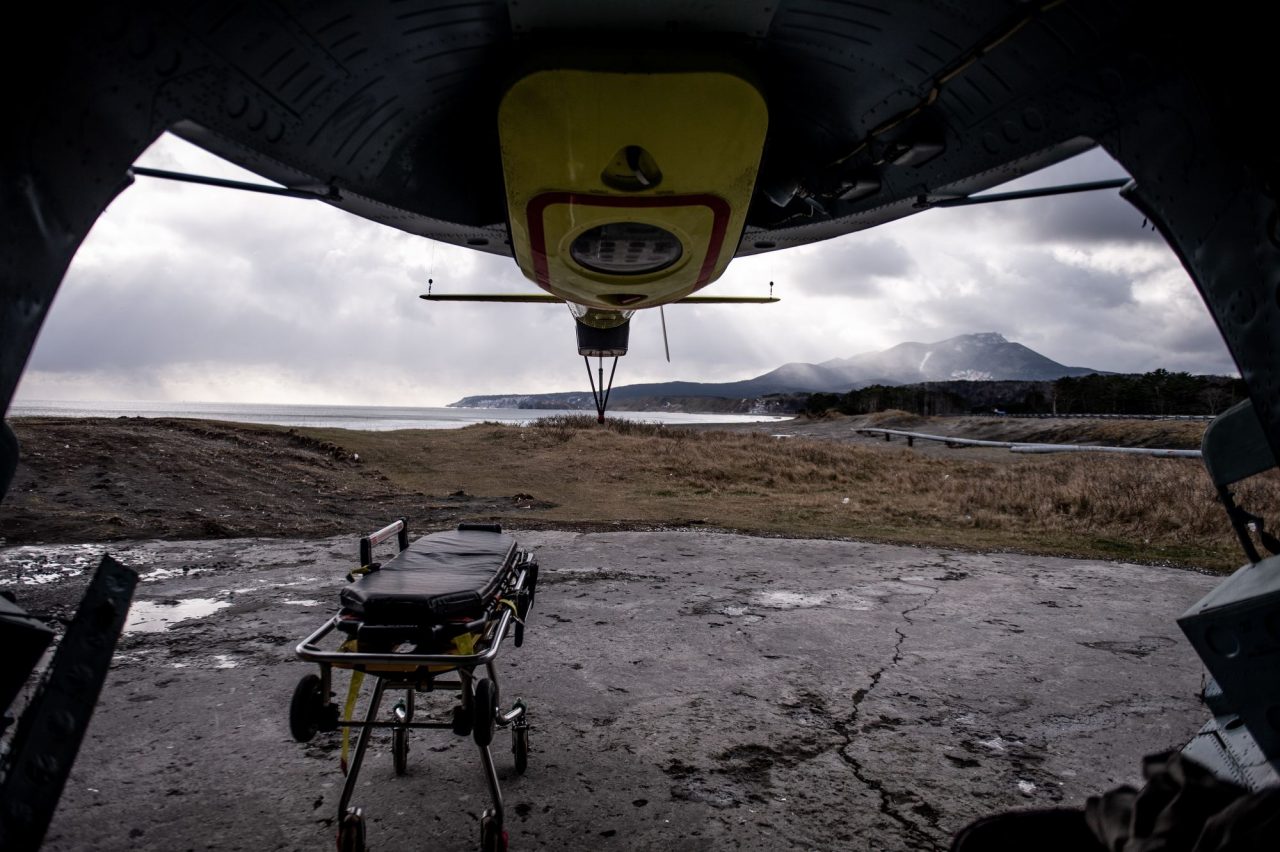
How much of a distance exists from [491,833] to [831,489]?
1174 cm

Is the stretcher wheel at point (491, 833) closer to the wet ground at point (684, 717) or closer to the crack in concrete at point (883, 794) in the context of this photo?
the wet ground at point (684, 717)

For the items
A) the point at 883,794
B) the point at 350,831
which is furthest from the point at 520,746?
the point at 883,794

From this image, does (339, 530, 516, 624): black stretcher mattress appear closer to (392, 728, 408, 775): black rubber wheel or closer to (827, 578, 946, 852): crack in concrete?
(392, 728, 408, 775): black rubber wheel

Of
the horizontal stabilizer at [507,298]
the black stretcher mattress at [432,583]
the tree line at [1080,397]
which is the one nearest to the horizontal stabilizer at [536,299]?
the horizontal stabilizer at [507,298]

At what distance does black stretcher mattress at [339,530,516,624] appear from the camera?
7.30 feet

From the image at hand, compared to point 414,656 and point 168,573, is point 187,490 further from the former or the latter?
point 414,656

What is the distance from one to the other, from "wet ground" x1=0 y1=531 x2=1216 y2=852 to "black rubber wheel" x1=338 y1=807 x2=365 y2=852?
0.15 metres

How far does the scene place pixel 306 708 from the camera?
219cm

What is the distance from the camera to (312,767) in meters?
2.77

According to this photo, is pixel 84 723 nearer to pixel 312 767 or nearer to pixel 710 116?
pixel 312 767

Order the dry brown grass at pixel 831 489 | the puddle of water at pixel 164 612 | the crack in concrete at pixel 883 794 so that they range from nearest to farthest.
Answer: the crack in concrete at pixel 883 794, the puddle of water at pixel 164 612, the dry brown grass at pixel 831 489

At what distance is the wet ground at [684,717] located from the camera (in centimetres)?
241

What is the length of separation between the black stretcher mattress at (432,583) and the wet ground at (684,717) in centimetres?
79

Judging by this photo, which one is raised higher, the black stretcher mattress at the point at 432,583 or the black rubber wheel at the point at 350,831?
the black stretcher mattress at the point at 432,583
